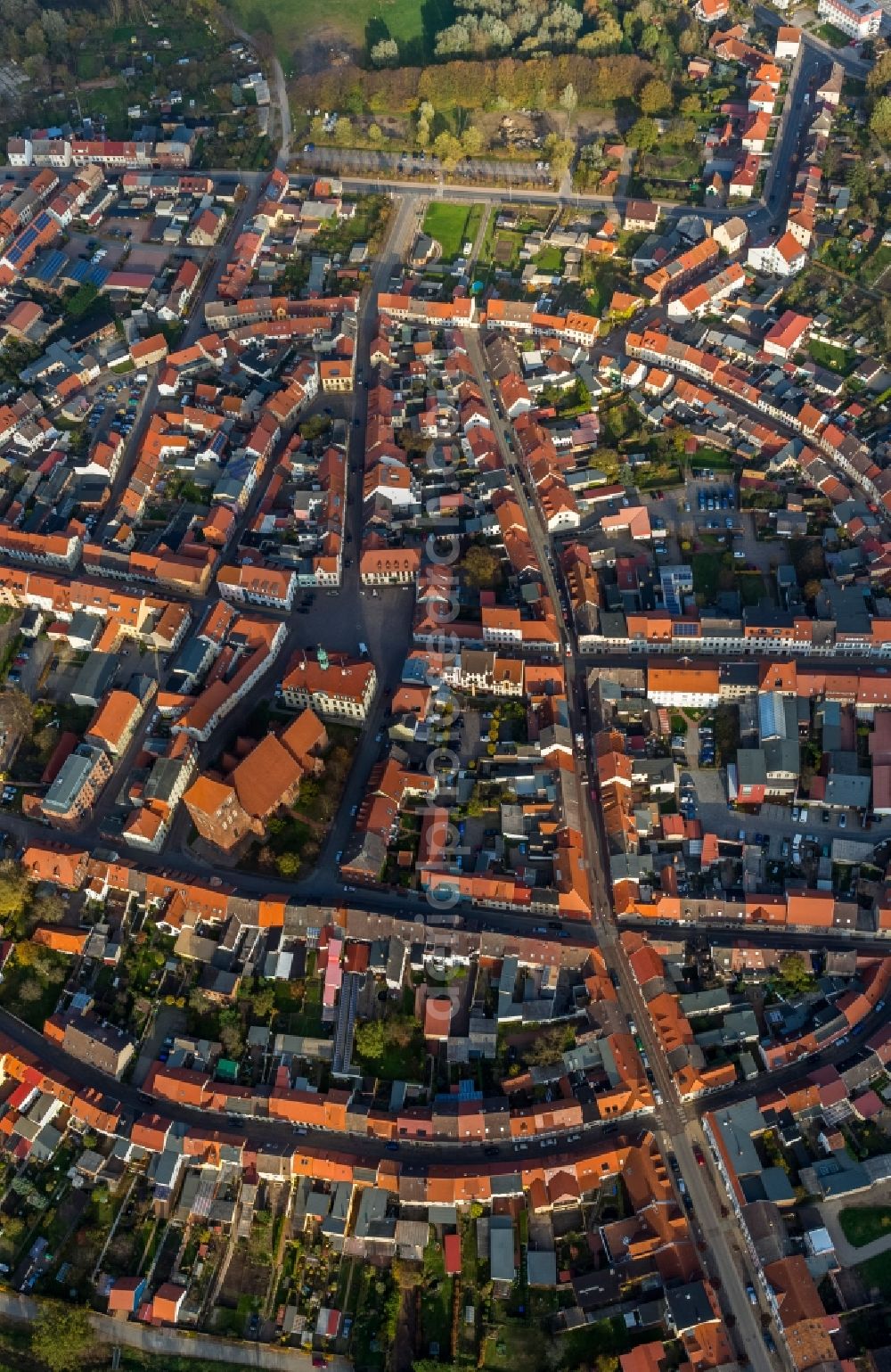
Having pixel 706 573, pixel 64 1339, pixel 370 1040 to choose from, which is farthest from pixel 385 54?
pixel 64 1339

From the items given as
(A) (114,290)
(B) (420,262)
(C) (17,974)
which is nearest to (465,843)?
(C) (17,974)

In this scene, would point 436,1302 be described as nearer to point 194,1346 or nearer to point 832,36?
point 194,1346

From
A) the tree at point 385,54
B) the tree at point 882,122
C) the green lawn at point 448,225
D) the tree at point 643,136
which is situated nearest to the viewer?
the green lawn at point 448,225

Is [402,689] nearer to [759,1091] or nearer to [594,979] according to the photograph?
[594,979]

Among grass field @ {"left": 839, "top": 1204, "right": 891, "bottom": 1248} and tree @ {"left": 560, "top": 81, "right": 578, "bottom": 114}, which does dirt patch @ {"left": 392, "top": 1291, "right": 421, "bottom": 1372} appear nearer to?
grass field @ {"left": 839, "top": 1204, "right": 891, "bottom": 1248}

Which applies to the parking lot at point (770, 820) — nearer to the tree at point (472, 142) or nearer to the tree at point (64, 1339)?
the tree at point (64, 1339)

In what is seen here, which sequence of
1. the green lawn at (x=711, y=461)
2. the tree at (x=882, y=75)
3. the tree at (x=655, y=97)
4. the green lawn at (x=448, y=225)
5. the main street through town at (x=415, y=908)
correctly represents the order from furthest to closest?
the tree at (x=655, y=97) < the tree at (x=882, y=75) < the green lawn at (x=448, y=225) < the green lawn at (x=711, y=461) < the main street through town at (x=415, y=908)

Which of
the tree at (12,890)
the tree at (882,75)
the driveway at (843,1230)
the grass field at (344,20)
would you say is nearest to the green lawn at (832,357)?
the tree at (882,75)
